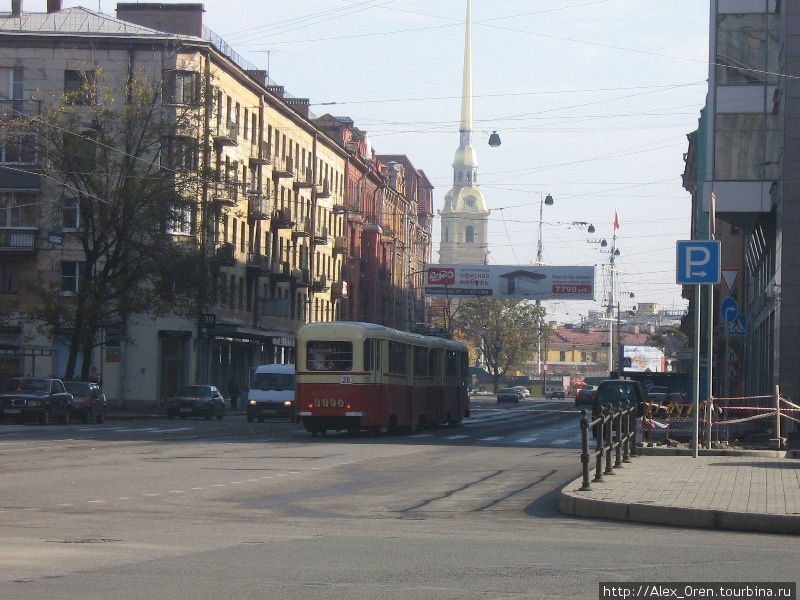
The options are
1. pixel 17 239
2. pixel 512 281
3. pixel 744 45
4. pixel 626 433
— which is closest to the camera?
pixel 626 433

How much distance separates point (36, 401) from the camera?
44.4 metres

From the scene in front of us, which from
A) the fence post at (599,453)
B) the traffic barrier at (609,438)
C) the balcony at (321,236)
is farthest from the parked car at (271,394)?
the fence post at (599,453)

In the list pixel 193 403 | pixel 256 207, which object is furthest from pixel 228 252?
pixel 193 403

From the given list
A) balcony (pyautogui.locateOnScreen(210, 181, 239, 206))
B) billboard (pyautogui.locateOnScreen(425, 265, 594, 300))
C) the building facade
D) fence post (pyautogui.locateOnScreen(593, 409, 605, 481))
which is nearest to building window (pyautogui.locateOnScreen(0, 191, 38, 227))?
balcony (pyautogui.locateOnScreen(210, 181, 239, 206))

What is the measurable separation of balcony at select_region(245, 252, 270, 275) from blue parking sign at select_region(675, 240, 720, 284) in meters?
52.2

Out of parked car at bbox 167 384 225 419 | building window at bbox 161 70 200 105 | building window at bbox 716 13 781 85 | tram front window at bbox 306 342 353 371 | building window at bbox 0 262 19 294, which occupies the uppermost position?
building window at bbox 161 70 200 105

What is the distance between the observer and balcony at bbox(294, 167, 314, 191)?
273 ft

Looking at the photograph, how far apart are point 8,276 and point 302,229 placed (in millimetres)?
24690

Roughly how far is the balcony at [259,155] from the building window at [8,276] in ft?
48.9

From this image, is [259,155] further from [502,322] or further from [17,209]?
[502,322]

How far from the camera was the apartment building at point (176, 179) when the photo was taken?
2168 inches

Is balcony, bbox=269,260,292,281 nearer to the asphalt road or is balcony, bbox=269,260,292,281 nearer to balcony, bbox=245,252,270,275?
balcony, bbox=245,252,270,275

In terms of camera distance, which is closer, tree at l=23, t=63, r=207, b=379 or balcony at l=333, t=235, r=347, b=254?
tree at l=23, t=63, r=207, b=379

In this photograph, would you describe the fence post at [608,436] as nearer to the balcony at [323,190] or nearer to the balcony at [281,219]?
the balcony at [281,219]
